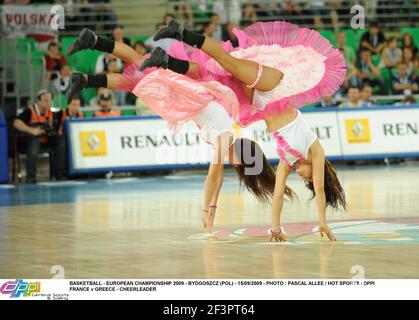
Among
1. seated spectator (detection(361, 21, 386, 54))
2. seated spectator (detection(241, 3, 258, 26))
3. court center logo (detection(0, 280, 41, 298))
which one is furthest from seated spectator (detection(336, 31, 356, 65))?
court center logo (detection(0, 280, 41, 298))

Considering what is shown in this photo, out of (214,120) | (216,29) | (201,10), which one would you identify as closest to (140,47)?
(216,29)

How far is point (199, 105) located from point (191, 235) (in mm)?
1407

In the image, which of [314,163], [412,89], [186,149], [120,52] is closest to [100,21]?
[186,149]

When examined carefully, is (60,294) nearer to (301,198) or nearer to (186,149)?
(301,198)

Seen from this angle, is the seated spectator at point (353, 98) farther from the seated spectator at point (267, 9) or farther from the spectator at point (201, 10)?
the spectator at point (201, 10)

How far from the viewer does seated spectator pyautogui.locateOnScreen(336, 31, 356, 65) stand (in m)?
22.4

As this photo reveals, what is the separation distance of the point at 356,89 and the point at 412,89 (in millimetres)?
2150

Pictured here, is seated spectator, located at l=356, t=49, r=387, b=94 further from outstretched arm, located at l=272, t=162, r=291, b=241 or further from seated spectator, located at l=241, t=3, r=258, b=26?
outstretched arm, located at l=272, t=162, r=291, b=241

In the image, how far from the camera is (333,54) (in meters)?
11.2

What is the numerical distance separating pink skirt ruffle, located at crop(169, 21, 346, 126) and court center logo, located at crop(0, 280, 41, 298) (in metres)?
3.50

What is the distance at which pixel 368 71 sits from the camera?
76.1 ft

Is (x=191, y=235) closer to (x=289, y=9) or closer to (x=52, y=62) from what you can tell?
(x=52, y=62)

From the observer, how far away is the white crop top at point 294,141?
1053 centimetres

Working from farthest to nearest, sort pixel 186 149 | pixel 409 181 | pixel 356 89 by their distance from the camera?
pixel 356 89 < pixel 186 149 < pixel 409 181
